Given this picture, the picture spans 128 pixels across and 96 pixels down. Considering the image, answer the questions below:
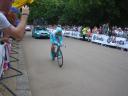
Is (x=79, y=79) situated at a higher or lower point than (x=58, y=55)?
lower

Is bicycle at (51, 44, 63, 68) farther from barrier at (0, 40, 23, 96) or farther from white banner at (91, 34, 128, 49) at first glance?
white banner at (91, 34, 128, 49)

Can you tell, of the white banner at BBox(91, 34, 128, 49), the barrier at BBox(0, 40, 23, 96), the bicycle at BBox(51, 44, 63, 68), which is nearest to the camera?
the barrier at BBox(0, 40, 23, 96)

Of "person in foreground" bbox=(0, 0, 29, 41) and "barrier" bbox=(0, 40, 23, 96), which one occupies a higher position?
"person in foreground" bbox=(0, 0, 29, 41)

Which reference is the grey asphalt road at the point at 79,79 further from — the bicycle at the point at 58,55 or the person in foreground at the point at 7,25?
the person in foreground at the point at 7,25

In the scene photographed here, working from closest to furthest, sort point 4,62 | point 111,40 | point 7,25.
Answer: point 7,25, point 4,62, point 111,40

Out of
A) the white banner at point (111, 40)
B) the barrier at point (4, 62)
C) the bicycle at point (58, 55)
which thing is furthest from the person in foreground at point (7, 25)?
the white banner at point (111, 40)

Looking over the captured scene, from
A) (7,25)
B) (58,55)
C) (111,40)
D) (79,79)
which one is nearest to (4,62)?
(79,79)

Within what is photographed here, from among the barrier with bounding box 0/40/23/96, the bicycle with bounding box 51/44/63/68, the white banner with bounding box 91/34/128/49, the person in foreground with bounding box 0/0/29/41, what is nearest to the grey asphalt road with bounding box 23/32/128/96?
the bicycle with bounding box 51/44/63/68

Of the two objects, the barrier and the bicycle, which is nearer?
the barrier

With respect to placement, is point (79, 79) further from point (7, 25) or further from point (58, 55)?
point (7, 25)

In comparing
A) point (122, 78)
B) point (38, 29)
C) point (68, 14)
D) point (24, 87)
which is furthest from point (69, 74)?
point (68, 14)

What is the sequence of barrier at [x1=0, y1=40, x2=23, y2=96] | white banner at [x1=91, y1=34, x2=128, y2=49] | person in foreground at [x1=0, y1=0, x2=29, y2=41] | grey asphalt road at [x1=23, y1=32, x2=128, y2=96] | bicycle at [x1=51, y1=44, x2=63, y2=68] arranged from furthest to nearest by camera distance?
white banner at [x1=91, y1=34, x2=128, y2=49] → bicycle at [x1=51, y1=44, x2=63, y2=68] → grey asphalt road at [x1=23, y1=32, x2=128, y2=96] → barrier at [x1=0, y1=40, x2=23, y2=96] → person in foreground at [x1=0, y1=0, x2=29, y2=41]

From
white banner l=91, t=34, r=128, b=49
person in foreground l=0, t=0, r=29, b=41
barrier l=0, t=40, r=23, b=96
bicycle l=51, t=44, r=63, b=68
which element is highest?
person in foreground l=0, t=0, r=29, b=41

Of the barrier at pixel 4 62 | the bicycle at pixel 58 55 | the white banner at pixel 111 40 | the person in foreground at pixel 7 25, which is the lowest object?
the white banner at pixel 111 40
